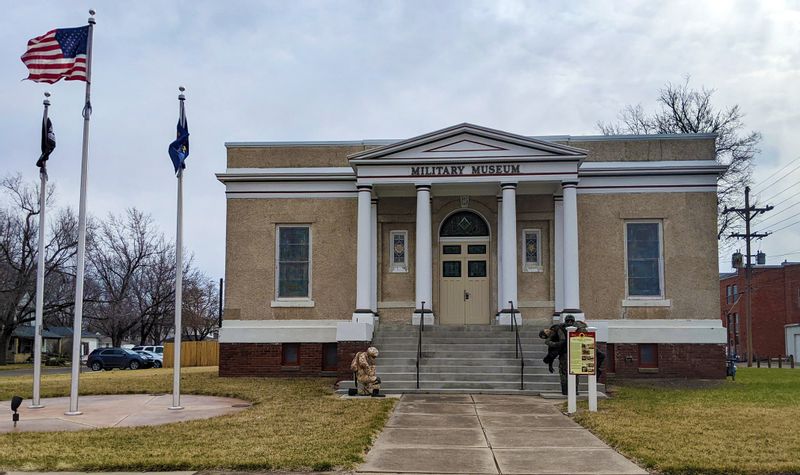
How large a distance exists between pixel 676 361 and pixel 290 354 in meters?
10.8

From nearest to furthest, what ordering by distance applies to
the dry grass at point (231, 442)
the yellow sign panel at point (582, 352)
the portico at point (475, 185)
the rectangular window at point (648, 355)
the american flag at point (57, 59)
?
the dry grass at point (231, 442), the yellow sign panel at point (582, 352), the american flag at point (57, 59), the portico at point (475, 185), the rectangular window at point (648, 355)

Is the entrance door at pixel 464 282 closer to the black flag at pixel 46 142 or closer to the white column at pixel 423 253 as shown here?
the white column at pixel 423 253

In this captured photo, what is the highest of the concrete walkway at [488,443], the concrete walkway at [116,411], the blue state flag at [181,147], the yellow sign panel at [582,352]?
the blue state flag at [181,147]

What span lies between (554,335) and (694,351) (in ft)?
23.4

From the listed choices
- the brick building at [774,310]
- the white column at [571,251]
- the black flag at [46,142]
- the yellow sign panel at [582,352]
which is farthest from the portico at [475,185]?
the brick building at [774,310]

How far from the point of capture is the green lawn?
9273 millimetres

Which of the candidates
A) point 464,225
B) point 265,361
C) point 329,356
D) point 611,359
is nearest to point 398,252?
point 464,225

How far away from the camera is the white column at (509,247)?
2161 cm

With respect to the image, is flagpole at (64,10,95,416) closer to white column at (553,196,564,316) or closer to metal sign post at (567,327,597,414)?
metal sign post at (567,327,597,414)

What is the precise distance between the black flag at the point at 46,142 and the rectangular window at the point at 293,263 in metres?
8.77

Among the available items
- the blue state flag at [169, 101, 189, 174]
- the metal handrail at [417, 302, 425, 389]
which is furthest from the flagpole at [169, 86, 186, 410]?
the metal handrail at [417, 302, 425, 389]

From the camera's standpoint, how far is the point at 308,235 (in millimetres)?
23719

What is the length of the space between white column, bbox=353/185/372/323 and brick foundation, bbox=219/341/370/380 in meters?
2.09

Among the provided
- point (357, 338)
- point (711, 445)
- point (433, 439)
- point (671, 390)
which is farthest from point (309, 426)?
point (671, 390)
